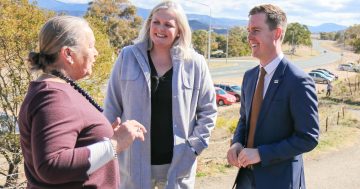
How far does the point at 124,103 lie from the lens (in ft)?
10.1

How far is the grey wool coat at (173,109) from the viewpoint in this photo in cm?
301

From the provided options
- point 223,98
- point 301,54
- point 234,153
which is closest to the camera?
point 234,153

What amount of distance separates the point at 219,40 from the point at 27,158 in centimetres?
7062

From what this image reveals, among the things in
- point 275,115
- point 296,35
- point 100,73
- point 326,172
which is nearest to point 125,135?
point 275,115

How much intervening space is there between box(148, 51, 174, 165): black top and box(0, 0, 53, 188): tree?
5624 millimetres

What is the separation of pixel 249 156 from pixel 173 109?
0.63m

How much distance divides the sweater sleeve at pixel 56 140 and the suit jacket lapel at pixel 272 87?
50.6 inches

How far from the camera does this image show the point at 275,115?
2697 mm

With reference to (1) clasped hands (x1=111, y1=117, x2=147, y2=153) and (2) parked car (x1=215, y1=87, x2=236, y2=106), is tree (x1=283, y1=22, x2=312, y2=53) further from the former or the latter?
(1) clasped hands (x1=111, y1=117, x2=147, y2=153)

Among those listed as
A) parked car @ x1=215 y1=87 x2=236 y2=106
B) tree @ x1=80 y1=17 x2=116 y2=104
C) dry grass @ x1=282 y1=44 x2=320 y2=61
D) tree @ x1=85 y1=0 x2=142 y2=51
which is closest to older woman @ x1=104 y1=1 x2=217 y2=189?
tree @ x1=80 y1=17 x2=116 y2=104

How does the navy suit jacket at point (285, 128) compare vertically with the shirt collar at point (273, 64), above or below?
below

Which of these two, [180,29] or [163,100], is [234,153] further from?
[180,29]

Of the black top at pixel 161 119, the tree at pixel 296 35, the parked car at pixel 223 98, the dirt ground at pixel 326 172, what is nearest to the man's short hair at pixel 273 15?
the black top at pixel 161 119

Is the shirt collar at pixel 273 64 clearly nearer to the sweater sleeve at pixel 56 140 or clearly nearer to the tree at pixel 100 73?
the sweater sleeve at pixel 56 140
